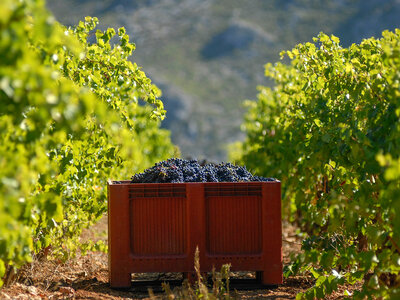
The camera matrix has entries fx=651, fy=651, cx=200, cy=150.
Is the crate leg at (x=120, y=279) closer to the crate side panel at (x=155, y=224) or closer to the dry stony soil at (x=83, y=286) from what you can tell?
the dry stony soil at (x=83, y=286)

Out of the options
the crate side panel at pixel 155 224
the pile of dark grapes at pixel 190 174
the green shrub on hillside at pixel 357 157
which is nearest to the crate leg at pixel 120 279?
the crate side panel at pixel 155 224

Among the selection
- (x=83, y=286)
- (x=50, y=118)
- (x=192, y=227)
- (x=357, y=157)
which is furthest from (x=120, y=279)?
(x=50, y=118)

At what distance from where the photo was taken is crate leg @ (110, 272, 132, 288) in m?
5.36

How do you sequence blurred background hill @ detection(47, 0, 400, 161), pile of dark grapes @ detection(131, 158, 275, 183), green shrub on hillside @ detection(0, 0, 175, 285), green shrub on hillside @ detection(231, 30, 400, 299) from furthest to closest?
1. blurred background hill @ detection(47, 0, 400, 161)
2. pile of dark grapes @ detection(131, 158, 275, 183)
3. green shrub on hillside @ detection(231, 30, 400, 299)
4. green shrub on hillside @ detection(0, 0, 175, 285)

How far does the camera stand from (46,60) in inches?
126

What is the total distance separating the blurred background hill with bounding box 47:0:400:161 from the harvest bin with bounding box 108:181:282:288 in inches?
2161

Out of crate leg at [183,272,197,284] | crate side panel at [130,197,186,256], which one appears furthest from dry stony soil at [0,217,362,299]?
crate side panel at [130,197,186,256]

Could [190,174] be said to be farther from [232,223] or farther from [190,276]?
[190,276]

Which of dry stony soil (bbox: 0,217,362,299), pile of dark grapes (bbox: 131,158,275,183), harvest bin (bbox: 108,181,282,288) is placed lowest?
dry stony soil (bbox: 0,217,362,299)

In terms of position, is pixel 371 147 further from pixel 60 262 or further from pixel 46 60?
pixel 60 262

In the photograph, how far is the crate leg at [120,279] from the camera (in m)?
5.36

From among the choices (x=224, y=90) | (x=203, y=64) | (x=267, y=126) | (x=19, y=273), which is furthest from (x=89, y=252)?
(x=203, y=64)

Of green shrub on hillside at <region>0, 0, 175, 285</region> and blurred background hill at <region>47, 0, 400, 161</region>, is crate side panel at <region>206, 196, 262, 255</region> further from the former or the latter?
blurred background hill at <region>47, 0, 400, 161</region>

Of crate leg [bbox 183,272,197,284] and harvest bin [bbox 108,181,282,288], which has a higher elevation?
harvest bin [bbox 108,181,282,288]
